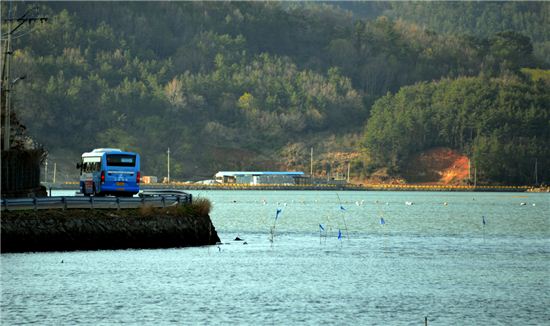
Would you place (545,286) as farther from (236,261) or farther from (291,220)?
(291,220)

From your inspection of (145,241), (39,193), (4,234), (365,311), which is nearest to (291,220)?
(39,193)

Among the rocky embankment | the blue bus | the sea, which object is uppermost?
the blue bus

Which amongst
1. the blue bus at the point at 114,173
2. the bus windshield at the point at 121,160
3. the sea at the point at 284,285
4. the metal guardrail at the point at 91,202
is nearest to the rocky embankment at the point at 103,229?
the metal guardrail at the point at 91,202

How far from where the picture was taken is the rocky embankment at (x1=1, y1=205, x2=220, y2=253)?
59.2m

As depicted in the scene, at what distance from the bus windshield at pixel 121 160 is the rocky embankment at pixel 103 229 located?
8575 mm

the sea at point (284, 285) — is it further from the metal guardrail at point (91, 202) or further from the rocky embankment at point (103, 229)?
the metal guardrail at point (91, 202)

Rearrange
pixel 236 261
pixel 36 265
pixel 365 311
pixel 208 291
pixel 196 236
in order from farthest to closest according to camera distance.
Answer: pixel 196 236 < pixel 236 261 < pixel 36 265 < pixel 208 291 < pixel 365 311

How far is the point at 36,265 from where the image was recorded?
56.7 meters

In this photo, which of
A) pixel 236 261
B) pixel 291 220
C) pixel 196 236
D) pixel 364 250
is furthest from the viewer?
pixel 291 220

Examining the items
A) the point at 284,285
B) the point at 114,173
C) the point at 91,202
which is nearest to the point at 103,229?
the point at 91,202

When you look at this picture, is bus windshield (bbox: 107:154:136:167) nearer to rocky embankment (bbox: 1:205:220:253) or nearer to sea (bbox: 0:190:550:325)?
sea (bbox: 0:190:550:325)

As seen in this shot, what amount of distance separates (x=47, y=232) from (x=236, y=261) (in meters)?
10.0

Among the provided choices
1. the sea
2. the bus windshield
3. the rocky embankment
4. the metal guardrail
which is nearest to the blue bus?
the bus windshield

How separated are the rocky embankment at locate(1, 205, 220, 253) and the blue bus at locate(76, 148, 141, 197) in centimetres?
805
